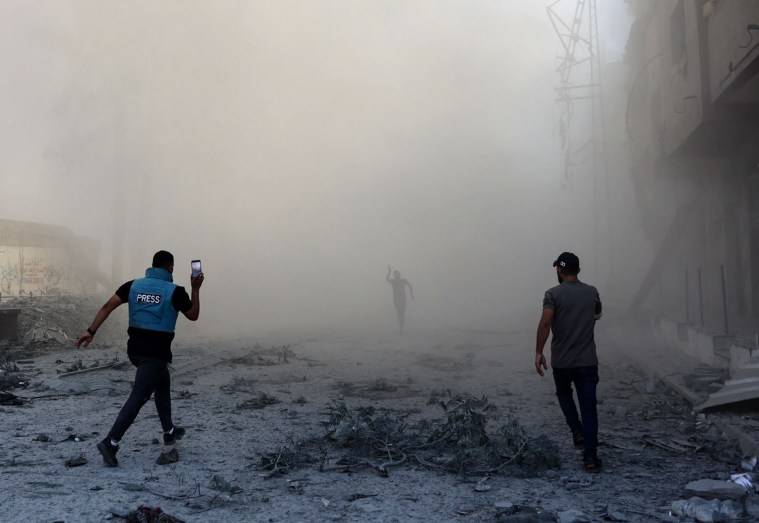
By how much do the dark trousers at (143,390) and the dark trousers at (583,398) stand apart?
9.62 ft

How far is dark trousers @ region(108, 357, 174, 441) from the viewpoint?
4.16 metres

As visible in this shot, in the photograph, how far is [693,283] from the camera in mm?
16062

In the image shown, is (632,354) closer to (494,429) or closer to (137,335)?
(494,429)

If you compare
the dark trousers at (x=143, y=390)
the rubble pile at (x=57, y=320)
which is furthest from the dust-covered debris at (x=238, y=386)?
the rubble pile at (x=57, y=320)

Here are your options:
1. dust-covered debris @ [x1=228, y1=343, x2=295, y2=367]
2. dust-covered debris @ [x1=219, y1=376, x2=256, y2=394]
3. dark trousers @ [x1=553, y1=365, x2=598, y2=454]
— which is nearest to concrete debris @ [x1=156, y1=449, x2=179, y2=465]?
dark trousers @ [x1=553, y1=365, x2=598, y2=454]

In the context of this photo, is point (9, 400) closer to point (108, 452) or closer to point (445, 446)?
point (108, 452)

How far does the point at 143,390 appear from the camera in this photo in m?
4.24

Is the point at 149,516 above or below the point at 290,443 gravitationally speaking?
above

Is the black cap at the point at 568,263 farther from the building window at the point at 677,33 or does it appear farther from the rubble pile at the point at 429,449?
the building window at the point at 677,33

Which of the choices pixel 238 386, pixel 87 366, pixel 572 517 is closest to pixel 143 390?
pixel 572 517

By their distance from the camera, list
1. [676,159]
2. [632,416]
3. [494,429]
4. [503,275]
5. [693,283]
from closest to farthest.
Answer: [494,429] → [632,416] → [676,159] → [693,283] → [503,275]

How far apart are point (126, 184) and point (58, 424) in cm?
2314

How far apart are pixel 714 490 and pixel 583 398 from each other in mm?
1060

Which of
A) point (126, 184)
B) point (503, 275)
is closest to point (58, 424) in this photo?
point (126, 184)
